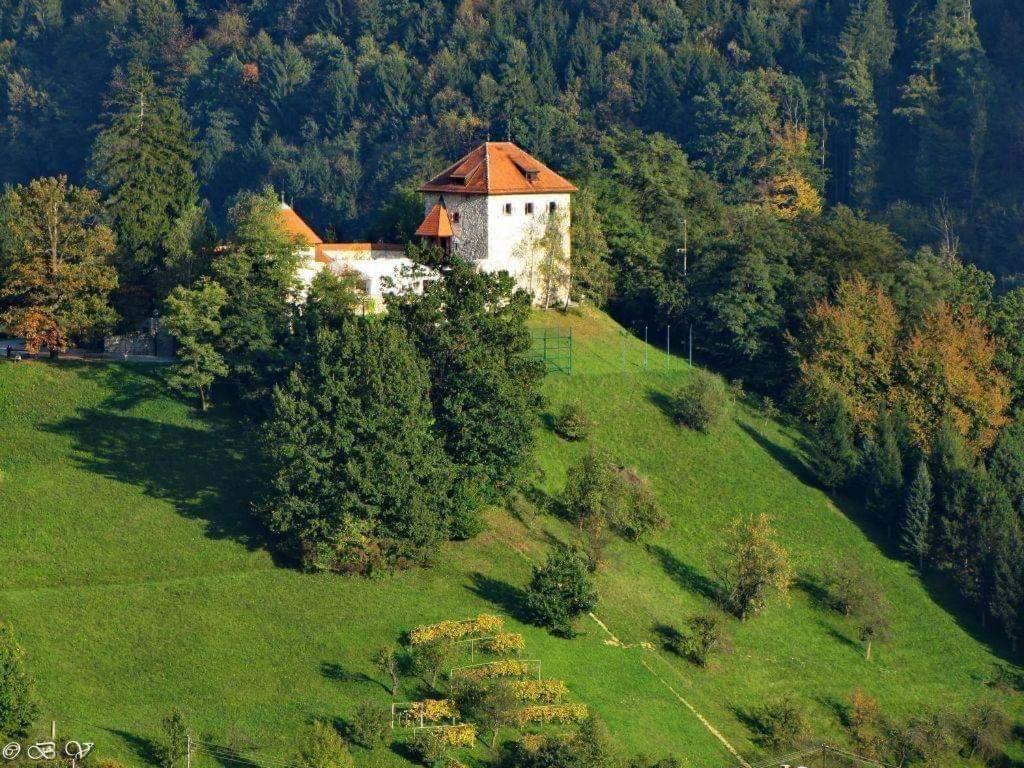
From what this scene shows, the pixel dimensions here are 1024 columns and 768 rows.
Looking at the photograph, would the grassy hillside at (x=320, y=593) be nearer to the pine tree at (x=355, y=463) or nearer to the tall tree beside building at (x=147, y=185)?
the pine tree at (x=355, y=463)

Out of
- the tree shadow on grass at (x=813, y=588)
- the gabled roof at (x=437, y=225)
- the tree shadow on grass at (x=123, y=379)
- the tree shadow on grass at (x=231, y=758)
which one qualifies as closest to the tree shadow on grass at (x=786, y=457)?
the tree shadow on grass at (x=813, y=588)

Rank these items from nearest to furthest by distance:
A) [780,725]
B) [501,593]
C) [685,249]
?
[780,725] → [501,593] → [685,249]

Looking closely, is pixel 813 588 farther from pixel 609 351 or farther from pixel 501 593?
pixel 609 351

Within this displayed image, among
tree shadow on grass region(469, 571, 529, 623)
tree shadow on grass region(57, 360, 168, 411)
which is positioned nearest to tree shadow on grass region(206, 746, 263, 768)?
tree shadow on grass region(469, 571, 529, 623)

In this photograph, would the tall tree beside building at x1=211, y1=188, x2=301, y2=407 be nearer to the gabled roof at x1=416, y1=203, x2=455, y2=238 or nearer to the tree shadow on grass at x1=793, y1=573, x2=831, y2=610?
the gabled roof at x1=416, y1=203, x2=455, y2=238

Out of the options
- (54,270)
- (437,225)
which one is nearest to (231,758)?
(54,270)

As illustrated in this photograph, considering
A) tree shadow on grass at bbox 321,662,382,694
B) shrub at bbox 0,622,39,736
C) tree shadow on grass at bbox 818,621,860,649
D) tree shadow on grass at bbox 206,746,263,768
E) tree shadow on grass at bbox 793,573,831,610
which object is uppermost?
shrub at bbox 0,622,39,736
